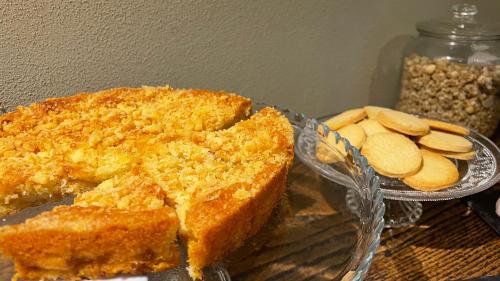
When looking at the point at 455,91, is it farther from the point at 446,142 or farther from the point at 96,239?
the point at 96,239

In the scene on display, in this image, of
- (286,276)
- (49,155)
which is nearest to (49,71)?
(49,155)

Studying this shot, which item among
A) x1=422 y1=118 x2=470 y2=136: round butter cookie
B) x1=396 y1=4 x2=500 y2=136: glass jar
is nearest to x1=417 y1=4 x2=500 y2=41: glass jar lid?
x1=396 y1=4 x2=500 y2=136: glass jar

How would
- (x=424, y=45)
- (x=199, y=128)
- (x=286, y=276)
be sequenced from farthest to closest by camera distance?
(x=424, y=45) → (x=199, y=128) → (x=286, y=276)

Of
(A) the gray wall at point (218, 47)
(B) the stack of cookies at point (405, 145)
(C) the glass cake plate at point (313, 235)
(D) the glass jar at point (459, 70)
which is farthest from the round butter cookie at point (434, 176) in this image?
(A) the gray wall at point (218, 47)

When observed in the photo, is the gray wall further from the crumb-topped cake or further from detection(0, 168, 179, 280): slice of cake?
detection(0, 168, 179, 280): slice of cake

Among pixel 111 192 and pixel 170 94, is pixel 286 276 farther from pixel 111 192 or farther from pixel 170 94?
pixel 170 94

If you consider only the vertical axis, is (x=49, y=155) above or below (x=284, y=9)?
below
